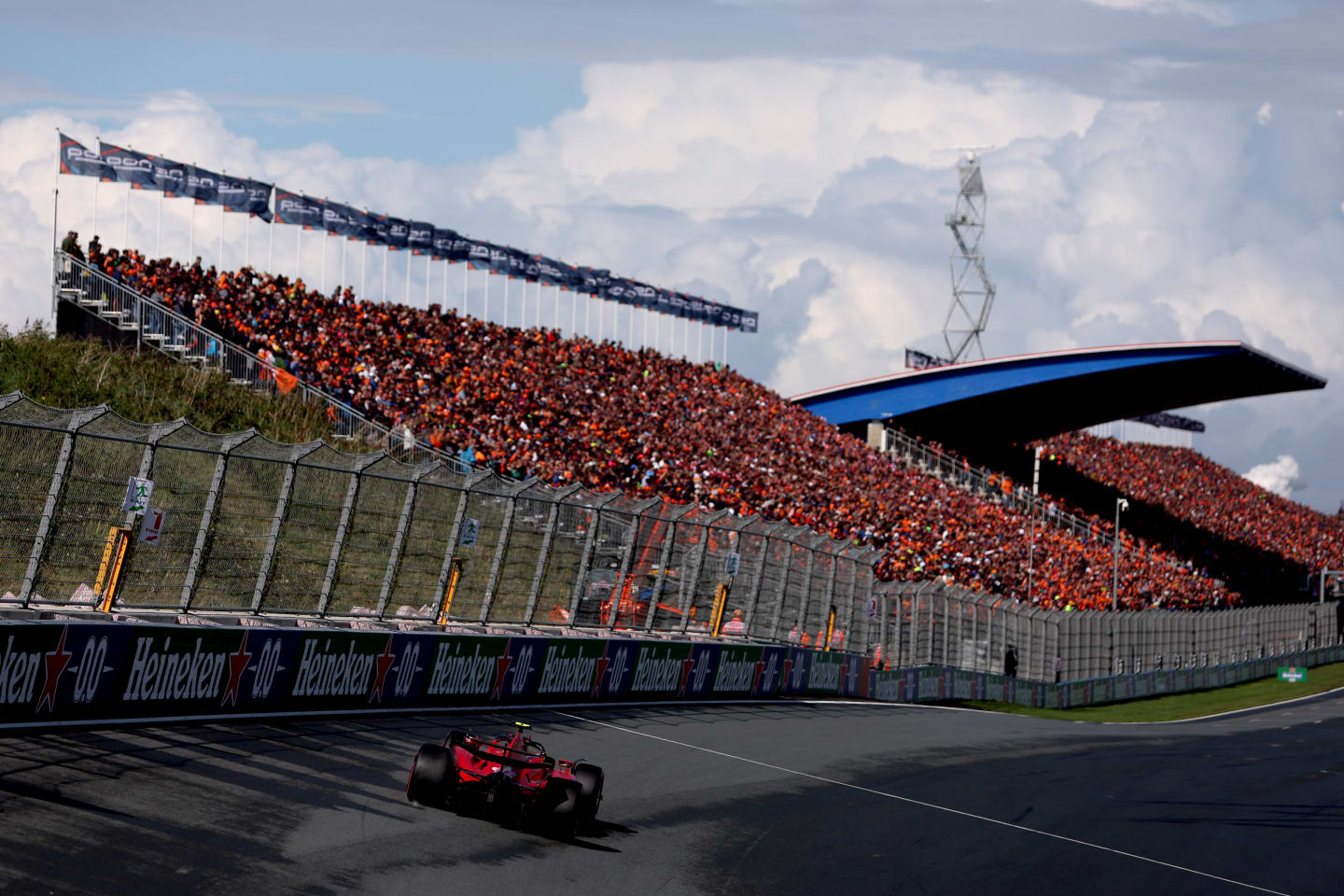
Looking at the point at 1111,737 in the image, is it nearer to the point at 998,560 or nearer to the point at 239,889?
the point at 998,560

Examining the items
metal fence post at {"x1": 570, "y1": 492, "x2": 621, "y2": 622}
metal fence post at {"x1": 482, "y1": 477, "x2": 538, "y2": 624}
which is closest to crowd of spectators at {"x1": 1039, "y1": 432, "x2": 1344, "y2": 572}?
metal fence post at {"x1": 570, "y1": 492, "x2": 621, "y2": 622}

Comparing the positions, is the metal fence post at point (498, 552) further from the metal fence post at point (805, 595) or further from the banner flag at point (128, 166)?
the banner flag at point (128, 166)

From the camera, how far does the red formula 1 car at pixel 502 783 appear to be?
37.3ft

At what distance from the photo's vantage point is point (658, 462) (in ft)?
131

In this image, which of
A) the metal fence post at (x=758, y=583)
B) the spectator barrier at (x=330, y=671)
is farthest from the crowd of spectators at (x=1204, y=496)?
the spectator barrier at (x=330, y=671)

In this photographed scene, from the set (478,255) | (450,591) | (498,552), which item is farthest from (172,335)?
(478,255)

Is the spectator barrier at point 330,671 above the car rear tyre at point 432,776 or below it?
above

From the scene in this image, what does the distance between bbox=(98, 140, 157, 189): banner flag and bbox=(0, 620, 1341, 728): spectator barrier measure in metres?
25.2

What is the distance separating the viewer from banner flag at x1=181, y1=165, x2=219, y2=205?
4250cm

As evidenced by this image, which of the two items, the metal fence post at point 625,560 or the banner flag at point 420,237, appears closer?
the metal fence post at point 625,560

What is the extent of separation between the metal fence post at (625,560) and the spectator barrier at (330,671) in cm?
66

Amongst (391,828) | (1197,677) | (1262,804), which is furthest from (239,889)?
(1197,677)

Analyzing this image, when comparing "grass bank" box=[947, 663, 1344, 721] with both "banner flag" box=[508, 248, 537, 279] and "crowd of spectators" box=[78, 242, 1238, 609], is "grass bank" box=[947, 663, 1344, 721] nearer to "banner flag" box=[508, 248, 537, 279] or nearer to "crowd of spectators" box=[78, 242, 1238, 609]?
"crowd of spectators" box=[78, 242, 1238, 609]

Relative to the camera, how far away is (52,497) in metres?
13.1
